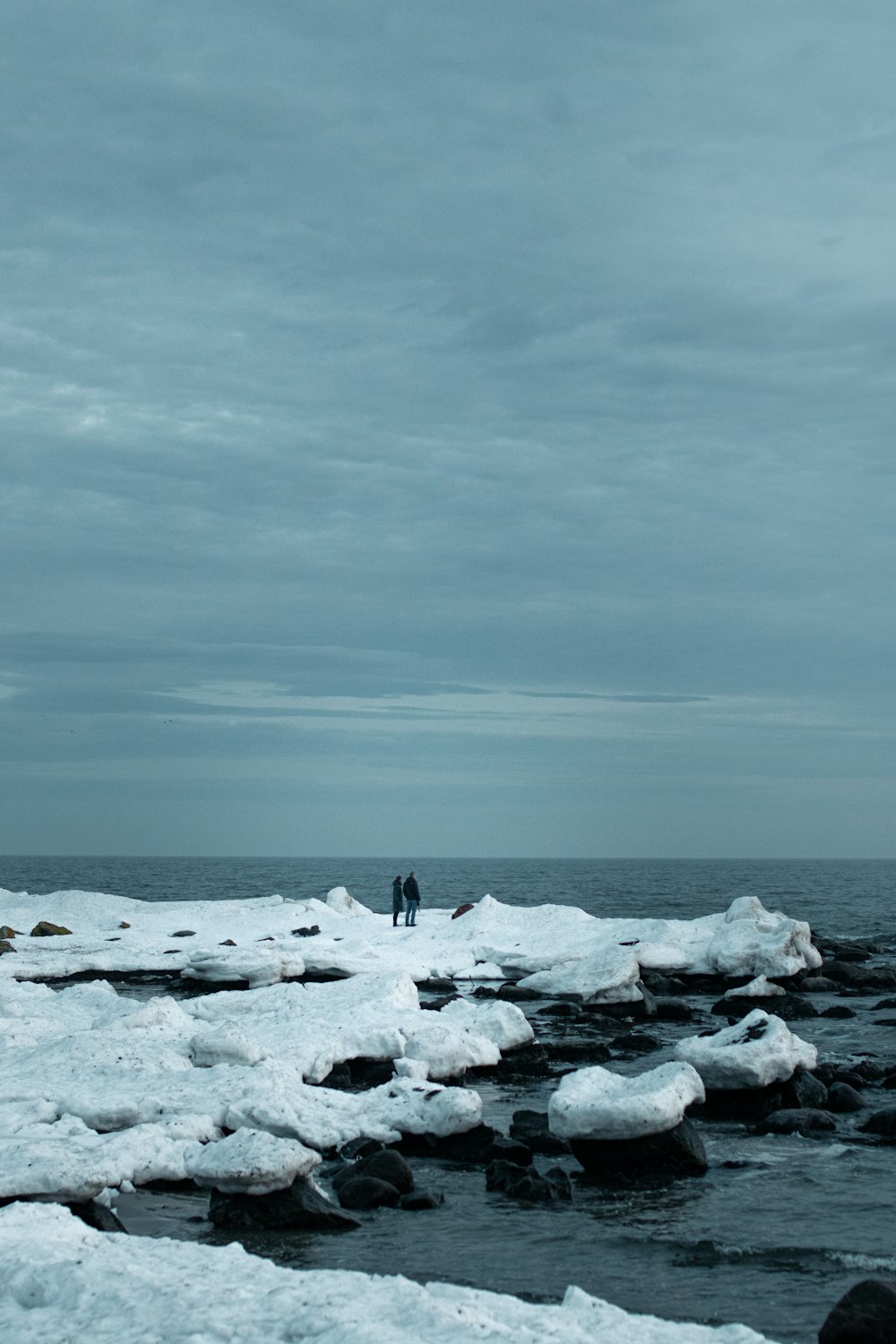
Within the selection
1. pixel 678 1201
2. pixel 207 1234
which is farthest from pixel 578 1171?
pixel 207 1234

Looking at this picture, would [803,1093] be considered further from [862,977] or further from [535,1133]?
[862,977]

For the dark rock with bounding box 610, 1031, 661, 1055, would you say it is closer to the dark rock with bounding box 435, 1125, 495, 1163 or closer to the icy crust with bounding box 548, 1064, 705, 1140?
the dark rock with bounding box 435, 1125, 495, 1163

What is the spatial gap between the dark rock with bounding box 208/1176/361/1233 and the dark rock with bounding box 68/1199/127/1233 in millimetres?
1072

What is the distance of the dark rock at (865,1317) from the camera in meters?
9.04

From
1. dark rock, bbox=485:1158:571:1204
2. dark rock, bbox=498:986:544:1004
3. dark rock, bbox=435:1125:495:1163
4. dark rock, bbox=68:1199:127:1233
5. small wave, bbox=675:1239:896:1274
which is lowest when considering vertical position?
dark rock, bbox=498:986:544:1004

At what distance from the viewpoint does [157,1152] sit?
1423cm

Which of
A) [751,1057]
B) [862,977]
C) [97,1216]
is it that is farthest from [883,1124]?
[862,977]

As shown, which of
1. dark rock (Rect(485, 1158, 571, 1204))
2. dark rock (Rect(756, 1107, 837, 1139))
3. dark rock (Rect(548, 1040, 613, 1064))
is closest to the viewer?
dark rock (Rect(485, 1158, 571, 1204))

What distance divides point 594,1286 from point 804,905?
67390 millimetres

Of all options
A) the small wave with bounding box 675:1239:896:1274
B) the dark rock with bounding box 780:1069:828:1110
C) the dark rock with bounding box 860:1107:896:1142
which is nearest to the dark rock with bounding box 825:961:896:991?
the dark rock with bounding box 780:1069:828:1110

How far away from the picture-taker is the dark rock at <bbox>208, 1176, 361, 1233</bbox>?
1261 centimetres

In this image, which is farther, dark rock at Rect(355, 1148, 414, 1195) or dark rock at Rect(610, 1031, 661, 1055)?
dark rock at Rect(610, 1031, 661, 1055)

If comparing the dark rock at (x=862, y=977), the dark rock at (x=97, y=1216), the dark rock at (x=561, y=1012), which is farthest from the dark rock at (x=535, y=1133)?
the dark rock at (x=862, y=977)

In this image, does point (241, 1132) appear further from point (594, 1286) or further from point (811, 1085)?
point (811, 1085)
